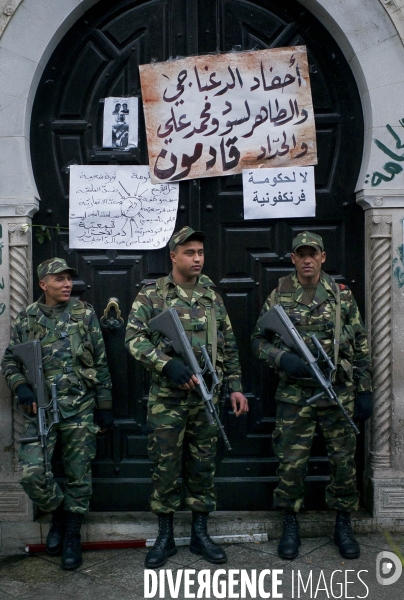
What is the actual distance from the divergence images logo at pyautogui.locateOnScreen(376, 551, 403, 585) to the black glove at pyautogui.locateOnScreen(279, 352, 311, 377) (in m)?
1.29

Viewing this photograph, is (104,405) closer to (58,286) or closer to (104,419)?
(104,419)

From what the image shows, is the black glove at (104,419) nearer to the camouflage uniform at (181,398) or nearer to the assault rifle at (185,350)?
the camouflage uniform at (181,398)

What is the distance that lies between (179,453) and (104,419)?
1.92 feet

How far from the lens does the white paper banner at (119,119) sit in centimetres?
524

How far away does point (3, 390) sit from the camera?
5.03 m

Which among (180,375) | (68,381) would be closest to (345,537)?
(180,375)

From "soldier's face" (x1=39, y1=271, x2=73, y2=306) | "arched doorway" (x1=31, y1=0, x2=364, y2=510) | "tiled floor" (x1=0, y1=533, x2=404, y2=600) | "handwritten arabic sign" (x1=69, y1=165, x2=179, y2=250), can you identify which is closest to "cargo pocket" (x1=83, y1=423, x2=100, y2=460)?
"arched doorway" (x1=31, y1=0, x2=364, y2=510)

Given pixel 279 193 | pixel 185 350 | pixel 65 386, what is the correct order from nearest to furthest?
pixel 185 350
pixel 65 386
pixel 279 193

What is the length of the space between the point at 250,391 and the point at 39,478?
166cm

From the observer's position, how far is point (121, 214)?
5.22 metres

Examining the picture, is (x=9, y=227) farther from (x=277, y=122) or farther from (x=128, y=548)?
(x=128, y=548)

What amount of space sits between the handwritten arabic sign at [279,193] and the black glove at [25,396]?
6.41ft

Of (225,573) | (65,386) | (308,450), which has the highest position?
(65,386)

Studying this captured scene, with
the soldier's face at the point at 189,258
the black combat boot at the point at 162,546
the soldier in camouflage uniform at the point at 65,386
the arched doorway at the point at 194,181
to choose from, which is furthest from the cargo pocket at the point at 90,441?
the soldier's face at the point at 189,258
